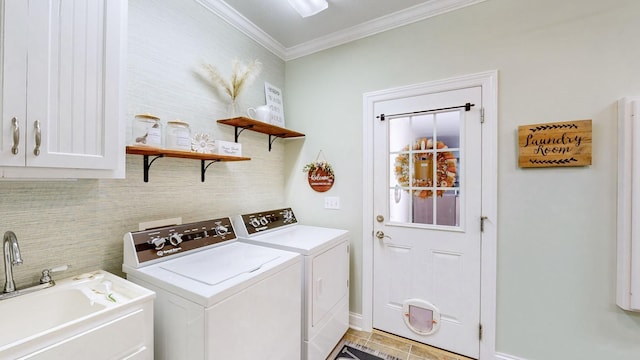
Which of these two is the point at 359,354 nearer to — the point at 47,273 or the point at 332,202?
the point at 332,202

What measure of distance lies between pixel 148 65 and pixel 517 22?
2.48 m

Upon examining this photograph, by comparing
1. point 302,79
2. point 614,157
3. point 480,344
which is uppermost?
point 302,79

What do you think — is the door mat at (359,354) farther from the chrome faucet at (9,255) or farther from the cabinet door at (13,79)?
the cabinet door at (13,79)

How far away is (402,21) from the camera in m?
2.12

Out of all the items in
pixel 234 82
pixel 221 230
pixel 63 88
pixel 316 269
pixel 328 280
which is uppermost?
pixel 234 82

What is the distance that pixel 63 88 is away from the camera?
988 mm

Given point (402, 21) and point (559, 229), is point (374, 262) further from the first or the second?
point (402, 21)

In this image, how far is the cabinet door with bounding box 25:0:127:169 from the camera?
93 cm

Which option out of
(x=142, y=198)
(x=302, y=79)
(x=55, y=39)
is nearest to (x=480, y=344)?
(x=142, y=198)

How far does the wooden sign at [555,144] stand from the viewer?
5.12 feet

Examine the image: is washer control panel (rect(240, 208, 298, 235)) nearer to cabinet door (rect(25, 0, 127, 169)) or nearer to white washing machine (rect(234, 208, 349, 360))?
white washing machine (rect(234, 208, 349, 360))

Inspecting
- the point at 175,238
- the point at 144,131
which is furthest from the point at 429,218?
the point at 144,131

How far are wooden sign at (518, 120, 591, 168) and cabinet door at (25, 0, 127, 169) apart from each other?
2370 millimetres

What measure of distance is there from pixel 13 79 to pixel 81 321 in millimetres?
868
